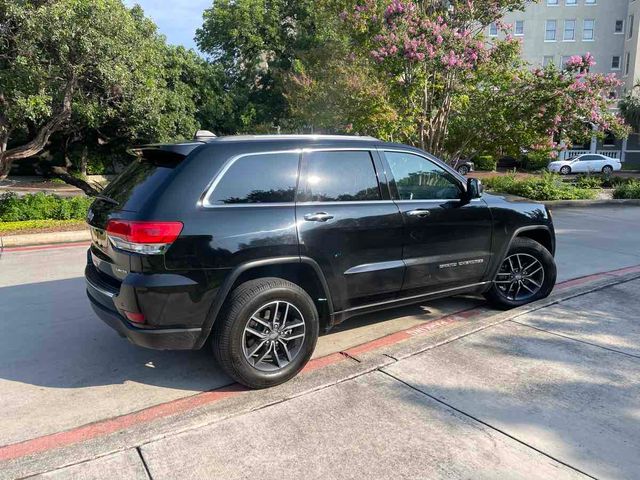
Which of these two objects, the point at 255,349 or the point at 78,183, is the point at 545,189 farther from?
the point at 255,349

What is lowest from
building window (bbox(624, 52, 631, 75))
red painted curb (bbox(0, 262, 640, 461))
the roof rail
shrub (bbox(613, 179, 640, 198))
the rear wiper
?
red painted curb (bbox(0, 262, 640, 461))

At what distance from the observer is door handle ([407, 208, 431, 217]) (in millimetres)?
4410

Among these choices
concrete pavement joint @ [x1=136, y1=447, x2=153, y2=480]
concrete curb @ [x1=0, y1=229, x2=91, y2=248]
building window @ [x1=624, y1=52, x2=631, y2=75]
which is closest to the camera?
concrete pavement joint @ [x1=136, y1=447, x2=153, y2=480]

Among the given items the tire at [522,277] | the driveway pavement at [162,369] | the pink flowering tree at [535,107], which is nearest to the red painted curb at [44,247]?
the driveway pavement at [162,369]

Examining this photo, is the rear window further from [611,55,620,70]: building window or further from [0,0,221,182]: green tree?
[611,55,620,70]: building window

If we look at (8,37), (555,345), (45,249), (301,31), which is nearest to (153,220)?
(555,345)

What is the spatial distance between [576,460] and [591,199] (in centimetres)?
1571

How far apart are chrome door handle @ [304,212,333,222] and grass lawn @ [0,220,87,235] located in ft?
26.2

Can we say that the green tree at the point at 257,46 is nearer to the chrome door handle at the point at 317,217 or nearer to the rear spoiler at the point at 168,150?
the rear spoiler at the point at 168,150

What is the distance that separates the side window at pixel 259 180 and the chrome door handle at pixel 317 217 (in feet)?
0.59

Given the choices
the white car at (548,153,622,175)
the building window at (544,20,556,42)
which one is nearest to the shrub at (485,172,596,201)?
the white car at (548,153,622,175)

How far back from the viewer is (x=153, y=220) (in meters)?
3.32

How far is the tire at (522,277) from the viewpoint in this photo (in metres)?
5.35

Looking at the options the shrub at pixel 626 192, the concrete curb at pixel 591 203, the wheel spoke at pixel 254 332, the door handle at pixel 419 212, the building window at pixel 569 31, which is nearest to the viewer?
the wheel spoke at pixel 254 332
